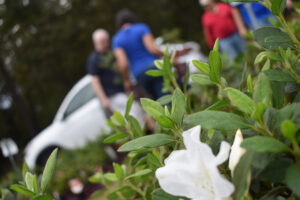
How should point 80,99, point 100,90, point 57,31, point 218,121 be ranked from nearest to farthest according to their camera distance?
point 218,121, point 100,90, point 80,99, point 57,31

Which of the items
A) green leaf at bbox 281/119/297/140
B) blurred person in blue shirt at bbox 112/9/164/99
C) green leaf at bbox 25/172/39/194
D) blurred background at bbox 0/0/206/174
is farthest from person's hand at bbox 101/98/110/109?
blurred background at bbox 0/0/206/174

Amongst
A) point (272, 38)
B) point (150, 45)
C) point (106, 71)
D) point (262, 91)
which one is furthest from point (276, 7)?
point (106, 71)

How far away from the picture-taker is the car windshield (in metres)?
7.14

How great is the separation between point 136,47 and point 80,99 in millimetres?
3857

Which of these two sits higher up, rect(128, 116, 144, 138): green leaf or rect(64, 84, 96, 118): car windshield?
rect(128, 116, 144, 138): green leaf

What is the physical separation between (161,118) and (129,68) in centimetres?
343

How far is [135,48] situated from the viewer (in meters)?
3.68

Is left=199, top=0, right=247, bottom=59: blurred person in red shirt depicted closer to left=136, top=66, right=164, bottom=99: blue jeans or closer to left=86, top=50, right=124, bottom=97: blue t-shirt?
left=86, top=50, right=124, bottom=97: blue t-shirt

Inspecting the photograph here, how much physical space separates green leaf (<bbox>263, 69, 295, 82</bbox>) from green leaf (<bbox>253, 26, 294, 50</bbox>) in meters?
0.07

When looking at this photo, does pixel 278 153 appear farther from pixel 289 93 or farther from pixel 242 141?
pixel 289 93

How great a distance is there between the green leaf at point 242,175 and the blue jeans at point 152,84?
3.00m

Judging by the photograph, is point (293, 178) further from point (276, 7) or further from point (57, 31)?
point (57, 31)

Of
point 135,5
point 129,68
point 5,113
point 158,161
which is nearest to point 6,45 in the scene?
point 135,5

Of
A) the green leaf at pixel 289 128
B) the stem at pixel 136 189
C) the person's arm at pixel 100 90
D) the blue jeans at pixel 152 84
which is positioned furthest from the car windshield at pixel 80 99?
the green leaf at pixel 289 128
